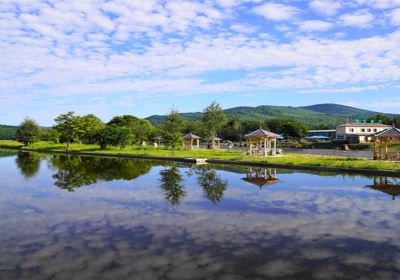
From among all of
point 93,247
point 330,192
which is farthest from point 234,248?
point 330,192

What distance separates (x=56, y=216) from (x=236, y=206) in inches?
227

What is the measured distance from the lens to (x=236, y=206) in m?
12.5

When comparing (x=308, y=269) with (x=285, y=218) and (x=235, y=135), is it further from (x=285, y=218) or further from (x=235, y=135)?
(x=235, y=135)

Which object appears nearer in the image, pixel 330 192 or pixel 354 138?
pixel 330 192

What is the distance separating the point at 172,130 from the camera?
36.7m

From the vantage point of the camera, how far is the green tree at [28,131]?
66.6 metres

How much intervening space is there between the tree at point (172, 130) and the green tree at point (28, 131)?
3956cm

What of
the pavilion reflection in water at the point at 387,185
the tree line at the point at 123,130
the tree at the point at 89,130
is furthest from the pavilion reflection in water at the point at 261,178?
the tree at the point at 89,130

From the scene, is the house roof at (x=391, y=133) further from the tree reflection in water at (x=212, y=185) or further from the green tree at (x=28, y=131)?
the green tree at (x=28, y=131)

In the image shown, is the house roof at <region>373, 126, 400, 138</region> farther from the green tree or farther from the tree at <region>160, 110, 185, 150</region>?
the green tree

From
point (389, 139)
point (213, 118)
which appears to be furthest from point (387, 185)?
point (213, 118)

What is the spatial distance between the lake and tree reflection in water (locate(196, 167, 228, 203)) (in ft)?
0.29

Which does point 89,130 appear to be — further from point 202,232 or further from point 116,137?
point 202,232

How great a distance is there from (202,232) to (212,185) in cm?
824
